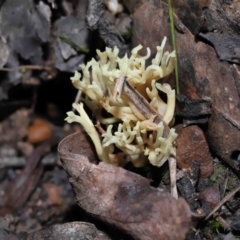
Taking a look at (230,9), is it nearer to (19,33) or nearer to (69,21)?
(69,21)

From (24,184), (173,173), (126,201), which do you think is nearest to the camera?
(126,201)

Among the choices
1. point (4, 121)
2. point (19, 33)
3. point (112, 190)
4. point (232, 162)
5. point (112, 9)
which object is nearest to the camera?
point (112, 190)

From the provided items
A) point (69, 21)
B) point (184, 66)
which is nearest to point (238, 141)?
point (184, 66)

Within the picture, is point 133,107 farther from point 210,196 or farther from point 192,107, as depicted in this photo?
point 210,196

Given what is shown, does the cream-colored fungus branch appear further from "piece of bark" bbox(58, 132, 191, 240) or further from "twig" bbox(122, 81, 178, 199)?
"piece of bark" bbox(58, 132, 191, 240)

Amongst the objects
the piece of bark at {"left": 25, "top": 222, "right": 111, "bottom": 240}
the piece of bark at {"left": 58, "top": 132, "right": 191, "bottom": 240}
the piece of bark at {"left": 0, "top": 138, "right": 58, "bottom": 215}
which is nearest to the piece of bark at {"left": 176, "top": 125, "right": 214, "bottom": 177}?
the piece of bark at {"left": 58, "top": 132, "right": 191, "bottom": 240}

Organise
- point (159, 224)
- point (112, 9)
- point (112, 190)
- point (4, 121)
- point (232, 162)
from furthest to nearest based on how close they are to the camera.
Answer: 1. point (4, 121)
2. point (112, 9)
3. point (232, 162)
4. point (112, 190)
5. point (159, 224)

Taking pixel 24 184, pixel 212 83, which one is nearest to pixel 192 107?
pixel 212 83

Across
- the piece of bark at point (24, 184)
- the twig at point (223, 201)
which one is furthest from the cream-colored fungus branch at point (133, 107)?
the piece of bark at point (24, 184)
